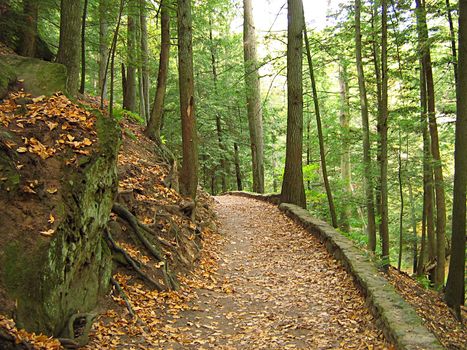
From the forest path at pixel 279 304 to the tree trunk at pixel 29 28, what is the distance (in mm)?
6054

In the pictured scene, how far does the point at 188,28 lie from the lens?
8.52m

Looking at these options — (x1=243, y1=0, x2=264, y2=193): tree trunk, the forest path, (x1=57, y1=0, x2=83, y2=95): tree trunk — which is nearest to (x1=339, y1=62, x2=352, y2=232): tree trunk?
(x1=243, y1=0, x2=264, y2=193): tree trunk

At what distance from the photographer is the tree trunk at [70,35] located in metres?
7.47

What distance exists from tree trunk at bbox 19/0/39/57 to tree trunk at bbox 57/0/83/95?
37.1 inches

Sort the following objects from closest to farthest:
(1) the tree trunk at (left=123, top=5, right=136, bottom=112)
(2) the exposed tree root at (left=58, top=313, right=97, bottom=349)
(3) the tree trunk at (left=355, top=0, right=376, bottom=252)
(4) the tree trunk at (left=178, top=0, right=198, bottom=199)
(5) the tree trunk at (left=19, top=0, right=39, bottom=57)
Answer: (2) the exposed tree root at (left=58, top=313, right=97, bottom=349), (5) the tree trunk at (left=19, top=0, right=39, bottom=57), (4) the tree trunk at (left=178, top=0, right=198, bottom=199), (3) the tree trunk at (left=355, top=0, right=376, bottom=252), (1) the tree trunk at (left=123, top=5, right=136, bottom=112)

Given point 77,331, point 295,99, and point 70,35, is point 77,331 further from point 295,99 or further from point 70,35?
point 295,99

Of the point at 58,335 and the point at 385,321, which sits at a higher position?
the point at 58,335

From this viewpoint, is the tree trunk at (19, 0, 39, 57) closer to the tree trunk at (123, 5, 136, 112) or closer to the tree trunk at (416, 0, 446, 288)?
the tree trunk at (123, 5, 136, 112)

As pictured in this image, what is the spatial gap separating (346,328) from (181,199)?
15.3 feet

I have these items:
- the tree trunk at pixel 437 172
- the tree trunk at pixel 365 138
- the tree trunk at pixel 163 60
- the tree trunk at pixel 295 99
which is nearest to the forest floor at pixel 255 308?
the tree trunk at pixel 365 138

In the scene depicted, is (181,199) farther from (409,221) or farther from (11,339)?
(409,221)

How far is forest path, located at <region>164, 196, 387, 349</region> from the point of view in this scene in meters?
4.94

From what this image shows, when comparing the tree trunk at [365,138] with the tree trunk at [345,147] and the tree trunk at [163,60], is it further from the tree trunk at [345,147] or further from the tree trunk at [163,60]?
the tree trunk at [163,60]

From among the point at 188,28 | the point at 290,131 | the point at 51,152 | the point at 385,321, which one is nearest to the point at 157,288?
the point at 51,152
